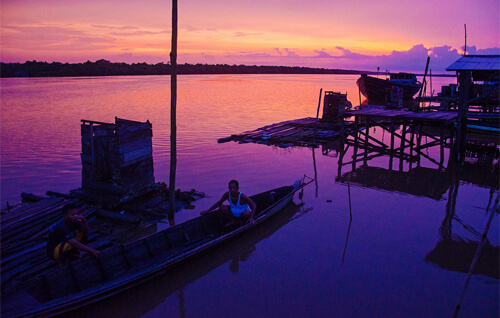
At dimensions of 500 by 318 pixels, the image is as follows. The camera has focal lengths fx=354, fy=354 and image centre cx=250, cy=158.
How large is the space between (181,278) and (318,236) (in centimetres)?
376

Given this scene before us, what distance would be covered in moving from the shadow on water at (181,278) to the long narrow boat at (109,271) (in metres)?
0.34

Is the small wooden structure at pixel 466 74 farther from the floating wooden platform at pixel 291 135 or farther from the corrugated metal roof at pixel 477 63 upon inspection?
the floating wooden platform at pixel 291 135

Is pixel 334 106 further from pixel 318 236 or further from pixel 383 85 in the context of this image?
pixel 318 236

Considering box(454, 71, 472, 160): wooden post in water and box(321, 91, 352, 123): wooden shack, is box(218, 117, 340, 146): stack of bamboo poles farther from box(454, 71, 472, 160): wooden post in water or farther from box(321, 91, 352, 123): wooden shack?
box(454, 71, 472, 160): wooden post in water

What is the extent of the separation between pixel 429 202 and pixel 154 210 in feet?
28.8

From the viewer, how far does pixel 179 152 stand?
17.1m

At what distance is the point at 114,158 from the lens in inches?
365

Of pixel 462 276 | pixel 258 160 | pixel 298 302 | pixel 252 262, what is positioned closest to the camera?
pixel 298 302

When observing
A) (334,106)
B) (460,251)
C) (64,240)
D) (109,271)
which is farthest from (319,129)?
(64,240)

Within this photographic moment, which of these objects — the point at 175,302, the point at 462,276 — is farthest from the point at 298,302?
the point at 462,276

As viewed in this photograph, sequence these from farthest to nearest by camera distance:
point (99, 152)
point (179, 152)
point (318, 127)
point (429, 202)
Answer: point (318, 127), point (179, 152), point (429, 202), point (99, 152)

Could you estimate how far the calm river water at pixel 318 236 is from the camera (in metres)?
6.52

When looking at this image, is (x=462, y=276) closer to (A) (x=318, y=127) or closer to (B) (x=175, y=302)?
(B) (x=175, y=302)

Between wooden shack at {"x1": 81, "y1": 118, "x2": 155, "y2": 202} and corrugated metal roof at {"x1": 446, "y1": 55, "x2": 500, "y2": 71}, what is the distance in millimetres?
13280
